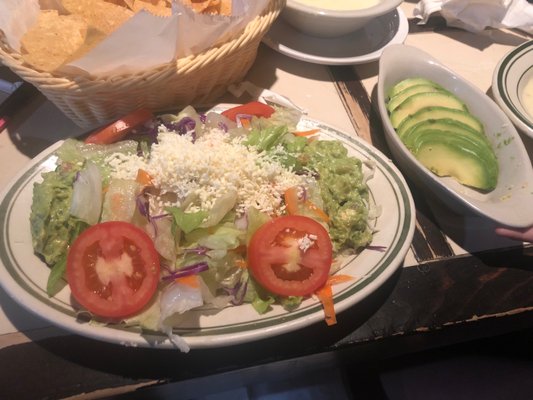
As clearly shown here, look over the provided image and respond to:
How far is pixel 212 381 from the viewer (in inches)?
50.3

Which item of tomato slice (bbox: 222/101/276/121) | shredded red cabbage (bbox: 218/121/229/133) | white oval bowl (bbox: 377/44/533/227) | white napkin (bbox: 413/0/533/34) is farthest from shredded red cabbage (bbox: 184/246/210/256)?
white napkin (bbox: 413/0/533/34)

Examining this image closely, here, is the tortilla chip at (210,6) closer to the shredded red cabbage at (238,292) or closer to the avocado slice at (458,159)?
the avocado slice at (458,159)

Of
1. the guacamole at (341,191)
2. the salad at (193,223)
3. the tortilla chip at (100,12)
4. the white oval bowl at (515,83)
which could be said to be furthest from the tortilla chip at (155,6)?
the white oval bowl at (515,83)

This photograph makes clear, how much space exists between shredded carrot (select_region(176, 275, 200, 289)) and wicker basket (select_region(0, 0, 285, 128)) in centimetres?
63

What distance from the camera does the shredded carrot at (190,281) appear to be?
1.13 meters

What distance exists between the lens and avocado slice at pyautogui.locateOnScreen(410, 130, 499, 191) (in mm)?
1624

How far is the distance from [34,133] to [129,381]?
1.01m

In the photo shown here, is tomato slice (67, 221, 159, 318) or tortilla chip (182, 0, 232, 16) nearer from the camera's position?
tomato slice (67, 221, 159, 318)

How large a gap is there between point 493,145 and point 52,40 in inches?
63.1

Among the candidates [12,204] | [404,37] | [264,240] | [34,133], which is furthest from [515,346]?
[34,133]

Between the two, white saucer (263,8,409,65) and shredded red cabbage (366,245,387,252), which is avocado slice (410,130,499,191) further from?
white saucer (263,8,409,65)

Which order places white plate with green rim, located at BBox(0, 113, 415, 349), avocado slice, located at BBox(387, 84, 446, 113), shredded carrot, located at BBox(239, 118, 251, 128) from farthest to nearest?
avocado slice, located at BBox(387, 84, 446, 113), shredded carrot, located at BBox(239, 118, 251, 128), white plate with green rim, located at BBox(0, 113, 415, 349)

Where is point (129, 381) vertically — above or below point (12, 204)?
below

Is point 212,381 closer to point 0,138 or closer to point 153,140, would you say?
point 153,140
